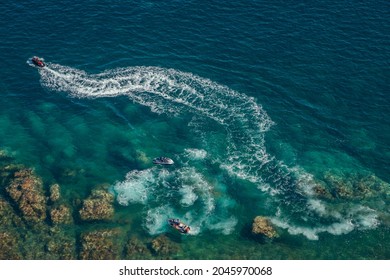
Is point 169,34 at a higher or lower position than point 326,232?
higher

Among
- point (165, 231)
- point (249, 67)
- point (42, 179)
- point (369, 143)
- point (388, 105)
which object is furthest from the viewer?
point (249, 67)

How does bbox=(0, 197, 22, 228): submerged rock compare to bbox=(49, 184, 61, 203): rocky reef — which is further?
bbox=(49, 184, 61, 203): rocky reef

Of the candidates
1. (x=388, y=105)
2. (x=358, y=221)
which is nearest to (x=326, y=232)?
(x=358, y=221)

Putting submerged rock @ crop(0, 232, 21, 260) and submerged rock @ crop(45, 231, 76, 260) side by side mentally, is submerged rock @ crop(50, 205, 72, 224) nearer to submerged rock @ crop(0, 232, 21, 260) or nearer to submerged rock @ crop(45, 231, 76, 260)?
submerged rock @ crop(45, 231, 76, 260)

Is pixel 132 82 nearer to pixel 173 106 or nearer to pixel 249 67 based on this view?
pixel 173 106

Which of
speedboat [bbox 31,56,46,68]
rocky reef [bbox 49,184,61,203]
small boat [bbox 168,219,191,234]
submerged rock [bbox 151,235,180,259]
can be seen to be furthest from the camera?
speedboat [bbox 31,56,46,68]

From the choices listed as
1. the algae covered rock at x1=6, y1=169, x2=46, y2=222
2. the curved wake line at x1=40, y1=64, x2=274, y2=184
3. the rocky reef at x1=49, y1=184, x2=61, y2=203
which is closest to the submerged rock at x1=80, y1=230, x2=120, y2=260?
the rocky reef at x1=49, y1=184, x2=61, y2=203

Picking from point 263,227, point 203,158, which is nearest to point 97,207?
point 203,158

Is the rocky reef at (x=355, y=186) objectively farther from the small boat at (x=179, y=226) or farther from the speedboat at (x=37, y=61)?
the speedboat at (x=37, y=61)

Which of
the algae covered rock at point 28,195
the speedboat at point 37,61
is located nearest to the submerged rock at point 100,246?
the algae covered rock at point 28,195
